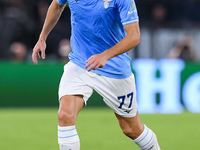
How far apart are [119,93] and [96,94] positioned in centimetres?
651

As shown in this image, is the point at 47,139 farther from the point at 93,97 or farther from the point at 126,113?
the point at 93,97

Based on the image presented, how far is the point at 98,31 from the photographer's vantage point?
5219 millimetres

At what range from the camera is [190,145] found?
7.51m

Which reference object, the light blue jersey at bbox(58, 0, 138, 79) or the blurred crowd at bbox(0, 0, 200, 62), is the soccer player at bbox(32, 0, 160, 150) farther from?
the blurred crowd at bbox(0, 0, 200, 62)

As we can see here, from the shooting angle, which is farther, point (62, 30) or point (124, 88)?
point (62, 30)

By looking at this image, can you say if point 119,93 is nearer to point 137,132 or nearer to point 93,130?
point 137,132

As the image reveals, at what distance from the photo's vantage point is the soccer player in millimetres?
4916

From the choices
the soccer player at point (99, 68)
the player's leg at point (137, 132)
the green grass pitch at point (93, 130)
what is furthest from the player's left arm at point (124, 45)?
the green grass pitch at point (93, 130)

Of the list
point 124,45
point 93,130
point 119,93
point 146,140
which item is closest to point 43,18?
point 93,130

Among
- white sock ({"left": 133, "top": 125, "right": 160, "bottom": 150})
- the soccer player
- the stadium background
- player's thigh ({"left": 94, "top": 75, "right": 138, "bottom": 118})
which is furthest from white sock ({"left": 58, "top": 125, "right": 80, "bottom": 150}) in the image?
the stadium background

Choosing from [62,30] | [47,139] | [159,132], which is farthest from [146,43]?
[47,139]

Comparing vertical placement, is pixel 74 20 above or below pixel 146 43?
above

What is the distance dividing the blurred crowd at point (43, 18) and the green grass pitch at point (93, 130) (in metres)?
1.54

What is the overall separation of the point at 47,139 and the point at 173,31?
6070mm
